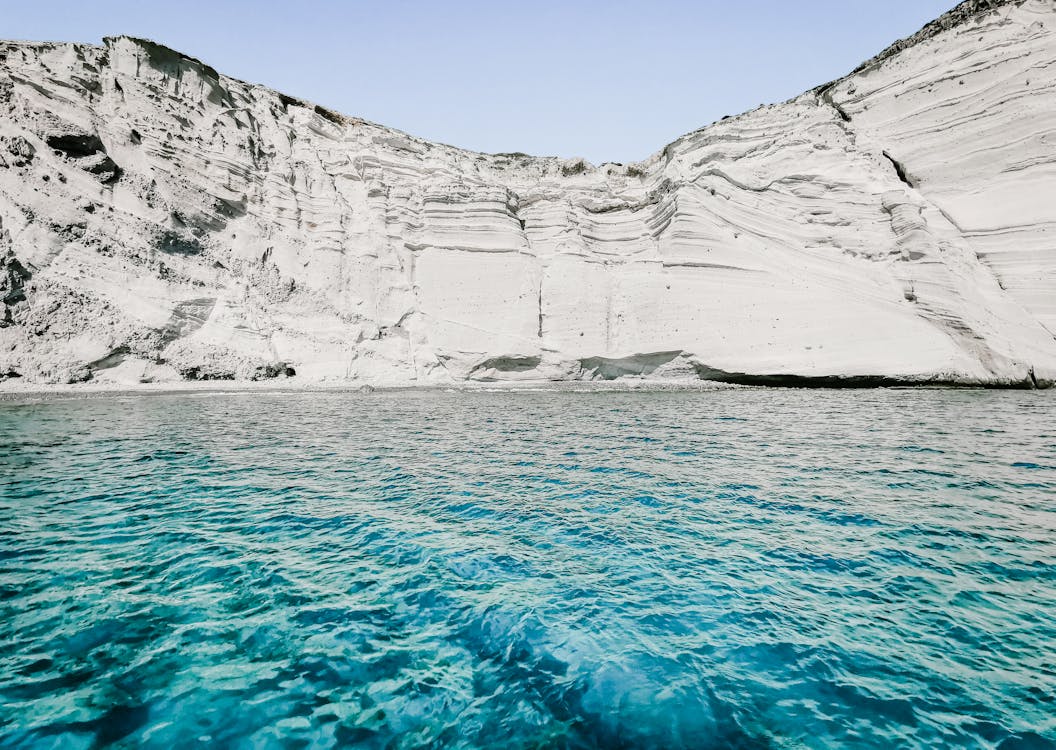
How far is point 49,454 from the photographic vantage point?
28.5 ft

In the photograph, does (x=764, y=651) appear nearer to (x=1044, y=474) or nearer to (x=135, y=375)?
(x=1044, y=474)

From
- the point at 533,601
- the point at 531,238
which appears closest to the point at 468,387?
the point at 531,238

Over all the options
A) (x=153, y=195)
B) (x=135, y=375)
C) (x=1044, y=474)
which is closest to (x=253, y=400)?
(x=135, y=375)

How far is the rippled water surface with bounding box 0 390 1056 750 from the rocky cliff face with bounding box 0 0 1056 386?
1513cm

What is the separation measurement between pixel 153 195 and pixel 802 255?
30145 mm

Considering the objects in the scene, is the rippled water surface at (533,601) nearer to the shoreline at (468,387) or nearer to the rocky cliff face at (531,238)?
the shoreline at (468,387)

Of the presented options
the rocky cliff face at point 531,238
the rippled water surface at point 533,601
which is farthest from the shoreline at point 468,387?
the rippled water surface at point 533,601

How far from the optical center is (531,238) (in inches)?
1129

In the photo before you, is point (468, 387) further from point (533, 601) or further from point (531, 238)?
point (533, 601)

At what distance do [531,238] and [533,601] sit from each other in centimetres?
2649

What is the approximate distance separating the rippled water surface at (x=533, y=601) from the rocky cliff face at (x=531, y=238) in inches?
595

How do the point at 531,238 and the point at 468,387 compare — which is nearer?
the point at 468,387

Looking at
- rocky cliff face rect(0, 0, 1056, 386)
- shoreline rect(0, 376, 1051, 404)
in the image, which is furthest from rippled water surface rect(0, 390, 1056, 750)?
rocky cliff face rect(0, 0, 1056, 386)

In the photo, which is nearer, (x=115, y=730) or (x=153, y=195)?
(x=115, y=730)
